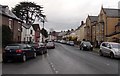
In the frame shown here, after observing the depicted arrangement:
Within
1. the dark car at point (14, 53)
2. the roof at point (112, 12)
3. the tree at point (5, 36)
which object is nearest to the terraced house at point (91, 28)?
the roof at point (112, 12)

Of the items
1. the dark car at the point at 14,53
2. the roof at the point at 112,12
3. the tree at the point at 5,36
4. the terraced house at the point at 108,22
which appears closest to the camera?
the dark car at the point at 14,53

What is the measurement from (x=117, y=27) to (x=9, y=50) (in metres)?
43.5

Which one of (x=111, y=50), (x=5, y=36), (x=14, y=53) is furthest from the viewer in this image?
(x=5, y=36)

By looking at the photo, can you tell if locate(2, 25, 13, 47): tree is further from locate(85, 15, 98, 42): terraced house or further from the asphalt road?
locate(85, 15, 98, 42): terraced house

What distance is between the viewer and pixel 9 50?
805 inches

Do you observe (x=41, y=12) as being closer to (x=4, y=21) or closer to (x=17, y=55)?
(x=4, y=21)

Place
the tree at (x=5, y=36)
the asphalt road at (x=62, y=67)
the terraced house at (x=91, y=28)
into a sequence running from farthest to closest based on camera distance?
the terraced house at (x=91, y=28) < the tree at (x=5, y=36) < the asphalt road at (x=62, y=67)

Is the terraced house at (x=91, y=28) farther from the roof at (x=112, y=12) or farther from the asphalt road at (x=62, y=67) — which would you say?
the asphalt road at (x=62, y=67)

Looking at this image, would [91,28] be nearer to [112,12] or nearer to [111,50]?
[112,12]

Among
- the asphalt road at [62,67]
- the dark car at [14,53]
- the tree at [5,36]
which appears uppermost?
the tree at [5,36]

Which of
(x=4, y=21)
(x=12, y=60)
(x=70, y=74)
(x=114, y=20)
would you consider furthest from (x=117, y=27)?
(x=70, y=74)

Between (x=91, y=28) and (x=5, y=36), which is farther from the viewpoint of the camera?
(x=91, y=28)

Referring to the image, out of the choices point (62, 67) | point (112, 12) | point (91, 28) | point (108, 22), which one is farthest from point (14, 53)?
point (91, 28)

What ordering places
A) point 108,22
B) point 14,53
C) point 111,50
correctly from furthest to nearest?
point 108,22 < point 111,50 < point 14,53
